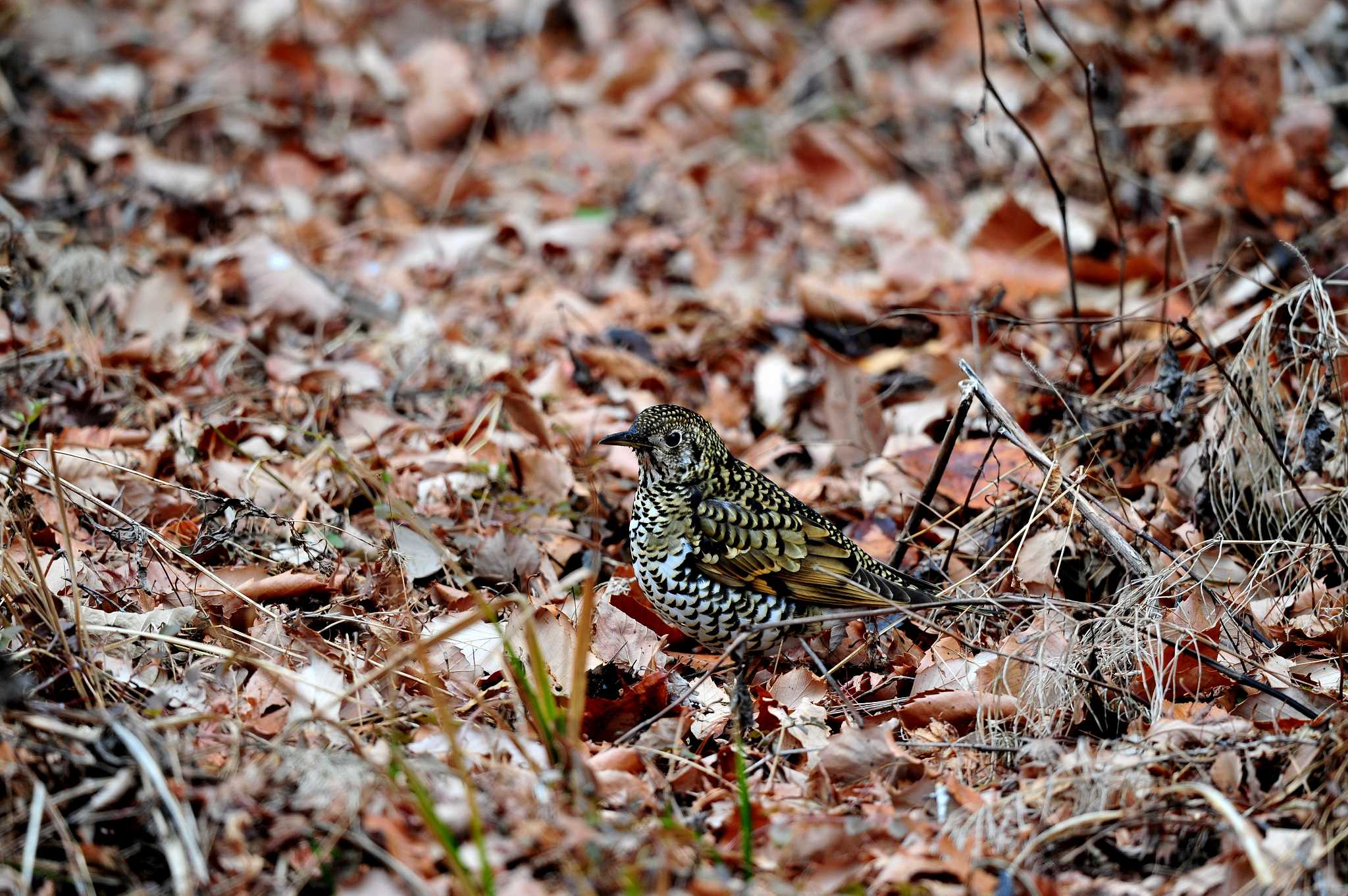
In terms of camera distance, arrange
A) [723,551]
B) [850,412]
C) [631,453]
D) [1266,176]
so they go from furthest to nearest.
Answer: [1266,176], [850,412], [631,453], [723,551]

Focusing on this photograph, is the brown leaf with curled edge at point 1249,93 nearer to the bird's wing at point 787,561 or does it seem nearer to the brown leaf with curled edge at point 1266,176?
the brown leaf with curled edge at point 1266,176

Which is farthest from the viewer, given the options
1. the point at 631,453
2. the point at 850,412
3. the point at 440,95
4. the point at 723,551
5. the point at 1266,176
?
the point at 440,95

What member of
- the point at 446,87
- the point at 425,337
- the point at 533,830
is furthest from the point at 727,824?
the point at 446,87

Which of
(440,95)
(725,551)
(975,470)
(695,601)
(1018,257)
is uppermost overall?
(1018,257)

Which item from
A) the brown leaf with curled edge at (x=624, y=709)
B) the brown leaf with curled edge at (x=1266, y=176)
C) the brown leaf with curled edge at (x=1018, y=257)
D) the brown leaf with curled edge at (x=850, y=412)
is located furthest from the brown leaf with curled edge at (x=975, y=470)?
the brown leaf with curled edge at (x=1266, y=176)

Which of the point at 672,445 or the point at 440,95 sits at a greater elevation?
the point at 440,95

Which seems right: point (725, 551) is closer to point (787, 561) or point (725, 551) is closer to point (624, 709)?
point (787, 561)

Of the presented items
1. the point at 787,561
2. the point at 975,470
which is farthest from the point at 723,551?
the point at 975,470
